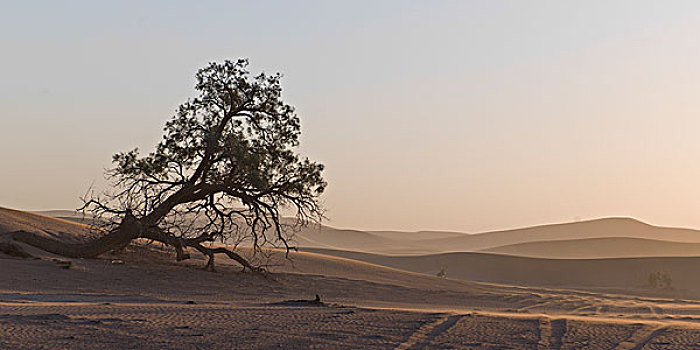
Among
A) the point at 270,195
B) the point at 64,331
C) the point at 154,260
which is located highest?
the point at 270,195

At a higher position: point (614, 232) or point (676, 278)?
point (614, 232)

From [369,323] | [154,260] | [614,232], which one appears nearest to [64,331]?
[369,323]

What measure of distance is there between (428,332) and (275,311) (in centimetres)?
364

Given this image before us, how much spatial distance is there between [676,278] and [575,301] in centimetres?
3011

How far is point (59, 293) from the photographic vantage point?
17.2 meters

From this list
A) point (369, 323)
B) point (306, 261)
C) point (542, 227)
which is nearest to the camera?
point (369, 323)

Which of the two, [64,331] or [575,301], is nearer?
[64,331]

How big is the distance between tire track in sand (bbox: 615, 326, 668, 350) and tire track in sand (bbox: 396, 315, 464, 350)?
3046mm

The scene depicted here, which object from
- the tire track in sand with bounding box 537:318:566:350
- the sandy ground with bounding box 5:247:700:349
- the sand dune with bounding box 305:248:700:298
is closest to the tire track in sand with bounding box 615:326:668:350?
the sandy ground with bounding box 5:247:700:349

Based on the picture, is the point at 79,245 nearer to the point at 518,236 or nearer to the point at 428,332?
the point at 428,332

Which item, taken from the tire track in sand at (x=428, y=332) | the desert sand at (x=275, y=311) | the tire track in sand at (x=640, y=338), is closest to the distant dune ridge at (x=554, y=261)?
the desert sand at (x=275, y=311)

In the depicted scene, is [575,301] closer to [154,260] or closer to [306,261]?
[306,261]

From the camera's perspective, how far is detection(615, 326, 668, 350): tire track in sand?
1249 cm

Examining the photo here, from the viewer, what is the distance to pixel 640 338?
13.5 m
